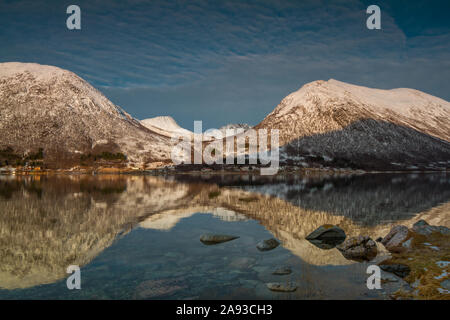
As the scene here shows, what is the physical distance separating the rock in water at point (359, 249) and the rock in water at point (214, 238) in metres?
9.53

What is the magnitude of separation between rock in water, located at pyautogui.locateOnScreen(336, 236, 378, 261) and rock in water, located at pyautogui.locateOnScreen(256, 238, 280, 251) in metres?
5.05

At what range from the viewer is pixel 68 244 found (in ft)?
78.4

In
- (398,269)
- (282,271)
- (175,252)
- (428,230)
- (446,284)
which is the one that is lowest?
(175,252)

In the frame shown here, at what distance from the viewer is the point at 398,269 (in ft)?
60.9

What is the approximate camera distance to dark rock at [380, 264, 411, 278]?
1818cm

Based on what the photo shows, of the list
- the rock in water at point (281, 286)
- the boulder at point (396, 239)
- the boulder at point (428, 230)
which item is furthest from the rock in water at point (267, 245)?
the boulder at point (428, 230)

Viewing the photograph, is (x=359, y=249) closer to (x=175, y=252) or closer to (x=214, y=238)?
(x=214, y=238)

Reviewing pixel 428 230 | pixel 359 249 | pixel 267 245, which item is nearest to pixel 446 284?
pixel 359 249

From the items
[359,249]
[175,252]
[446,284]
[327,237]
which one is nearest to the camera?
[446,284]

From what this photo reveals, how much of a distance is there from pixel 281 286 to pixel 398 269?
8.45 meters

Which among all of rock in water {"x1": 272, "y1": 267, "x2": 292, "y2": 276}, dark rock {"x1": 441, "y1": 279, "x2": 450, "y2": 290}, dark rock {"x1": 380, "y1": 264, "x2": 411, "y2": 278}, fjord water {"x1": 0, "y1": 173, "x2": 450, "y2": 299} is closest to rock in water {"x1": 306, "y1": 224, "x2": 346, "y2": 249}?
fjord water {"x1": 0, "y1": 173, "x2": 450, "y2": 299}

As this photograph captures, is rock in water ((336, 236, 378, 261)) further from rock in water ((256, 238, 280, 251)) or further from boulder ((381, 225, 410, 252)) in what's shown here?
rock in water ((256, 238, 280, 251))

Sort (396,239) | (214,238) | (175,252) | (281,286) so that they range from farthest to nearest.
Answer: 1. (214,238)
2. (396,239)
3. (175,252)
4. (281,286)
